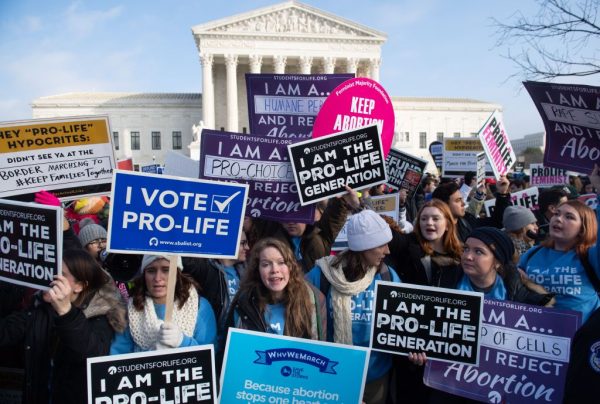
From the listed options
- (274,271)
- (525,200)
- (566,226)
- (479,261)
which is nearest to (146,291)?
(274,271)

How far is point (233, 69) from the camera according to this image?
54.2 metres

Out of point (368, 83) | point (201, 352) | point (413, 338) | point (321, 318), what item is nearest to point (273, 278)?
point (321, 318)

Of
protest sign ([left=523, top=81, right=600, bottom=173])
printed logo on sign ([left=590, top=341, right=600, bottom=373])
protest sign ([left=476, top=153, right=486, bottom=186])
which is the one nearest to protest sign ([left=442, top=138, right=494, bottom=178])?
protest sign ([left=476, top=153, right=486, bottom=186])

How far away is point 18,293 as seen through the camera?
309cm

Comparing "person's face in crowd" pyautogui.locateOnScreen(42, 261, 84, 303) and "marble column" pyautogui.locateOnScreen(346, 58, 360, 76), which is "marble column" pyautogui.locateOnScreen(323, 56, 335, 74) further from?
"person's face in crowd" pyautogui.locateOnScreen(42, 261, 84, 303)

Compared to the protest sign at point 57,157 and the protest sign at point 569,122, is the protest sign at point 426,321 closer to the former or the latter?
the protest sign at point 569,122

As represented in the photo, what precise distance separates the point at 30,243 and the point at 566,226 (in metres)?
3.33

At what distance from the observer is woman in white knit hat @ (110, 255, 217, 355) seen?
2.73 meters

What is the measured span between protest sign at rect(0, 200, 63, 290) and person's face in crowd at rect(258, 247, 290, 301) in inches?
41.4

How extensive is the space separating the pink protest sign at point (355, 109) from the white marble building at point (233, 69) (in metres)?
48.7

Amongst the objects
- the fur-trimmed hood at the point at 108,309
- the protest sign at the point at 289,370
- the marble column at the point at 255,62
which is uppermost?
the marble column at the point at 255,62

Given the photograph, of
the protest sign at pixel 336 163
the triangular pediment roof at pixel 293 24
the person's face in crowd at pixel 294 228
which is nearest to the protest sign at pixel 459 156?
the protest sign at pixel 336 163

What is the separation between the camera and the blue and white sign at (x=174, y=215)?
262cm

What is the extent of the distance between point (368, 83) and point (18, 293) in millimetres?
3195
